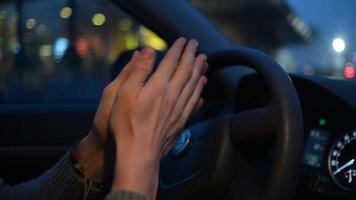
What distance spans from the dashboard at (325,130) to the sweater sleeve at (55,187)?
0.53 meters

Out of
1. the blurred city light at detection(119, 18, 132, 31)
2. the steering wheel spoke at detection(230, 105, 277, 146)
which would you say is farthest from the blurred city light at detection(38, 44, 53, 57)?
the steering wheel spoke at detection(230, 105, 277, 146)

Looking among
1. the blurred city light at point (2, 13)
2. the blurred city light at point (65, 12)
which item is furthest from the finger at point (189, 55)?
the blurred city light at point (2, 13)

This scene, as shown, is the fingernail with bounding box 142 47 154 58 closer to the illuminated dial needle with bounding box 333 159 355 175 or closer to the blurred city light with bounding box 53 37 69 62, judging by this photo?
the illuminated dial needle with bounding box 333 159 355 175

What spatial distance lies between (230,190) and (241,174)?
54 millimetres

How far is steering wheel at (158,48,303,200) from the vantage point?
1.44 m

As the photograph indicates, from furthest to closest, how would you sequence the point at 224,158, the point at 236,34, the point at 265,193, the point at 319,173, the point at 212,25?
the point at 236,34, the point at 212,25, the point at 319,173, the point at 224,158, the point at 265,193

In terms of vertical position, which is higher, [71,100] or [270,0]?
[270,0]

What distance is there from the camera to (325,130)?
6.52 ft

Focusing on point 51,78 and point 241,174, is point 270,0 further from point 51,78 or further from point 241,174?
point 241,174

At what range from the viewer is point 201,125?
193 centimetres

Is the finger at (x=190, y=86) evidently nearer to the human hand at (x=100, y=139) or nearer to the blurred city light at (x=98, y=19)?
the human hand at (x=100, y=139)

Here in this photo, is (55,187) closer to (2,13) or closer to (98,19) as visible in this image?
(98,19)

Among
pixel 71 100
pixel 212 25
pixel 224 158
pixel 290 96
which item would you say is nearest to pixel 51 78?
pixel 71 100

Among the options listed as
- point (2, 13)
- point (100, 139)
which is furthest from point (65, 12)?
point (100, 139)
